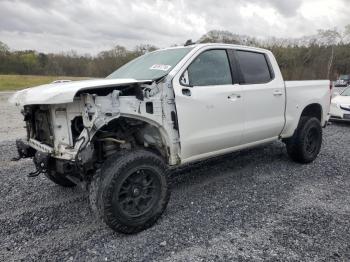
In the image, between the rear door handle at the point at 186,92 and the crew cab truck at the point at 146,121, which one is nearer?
the crew cab truck at the point at 146,121

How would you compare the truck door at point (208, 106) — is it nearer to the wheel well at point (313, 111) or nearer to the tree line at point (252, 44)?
the wheel well at point (313, 111)

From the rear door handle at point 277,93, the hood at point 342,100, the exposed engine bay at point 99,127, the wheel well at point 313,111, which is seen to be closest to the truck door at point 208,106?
the exposed engine bay at point 99,127

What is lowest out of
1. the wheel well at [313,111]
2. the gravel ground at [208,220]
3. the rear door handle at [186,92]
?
the gravel ground at [208,220]

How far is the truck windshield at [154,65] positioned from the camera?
362 centimetres

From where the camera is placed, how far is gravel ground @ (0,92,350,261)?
2861 mm

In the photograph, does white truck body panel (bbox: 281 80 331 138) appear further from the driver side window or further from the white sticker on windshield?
the white sticker on windshield

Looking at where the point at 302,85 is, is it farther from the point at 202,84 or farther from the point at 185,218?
the point at 185,218

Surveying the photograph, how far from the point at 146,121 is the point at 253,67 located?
2.09 meters

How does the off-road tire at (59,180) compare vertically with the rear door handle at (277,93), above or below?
below

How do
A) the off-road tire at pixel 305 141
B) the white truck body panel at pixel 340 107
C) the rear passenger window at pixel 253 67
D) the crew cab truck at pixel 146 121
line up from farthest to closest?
1. the white truck body panel at pixel 340 107
2. the off-road tire at pixel 305 141
3. the rear passenger window at pixel 253 67
4. the crew cab truck at pixel 146 121

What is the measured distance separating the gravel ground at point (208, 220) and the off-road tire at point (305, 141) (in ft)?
0.74

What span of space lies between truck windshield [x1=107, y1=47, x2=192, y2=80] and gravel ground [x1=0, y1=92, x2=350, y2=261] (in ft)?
5.26

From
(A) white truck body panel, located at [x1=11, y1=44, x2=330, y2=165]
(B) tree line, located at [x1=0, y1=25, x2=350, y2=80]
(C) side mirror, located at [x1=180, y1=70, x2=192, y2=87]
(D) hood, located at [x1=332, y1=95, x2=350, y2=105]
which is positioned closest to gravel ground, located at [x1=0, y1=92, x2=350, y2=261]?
(A) white truck body panel, located at [x1=11, y1=44, x2=330, y2=165]

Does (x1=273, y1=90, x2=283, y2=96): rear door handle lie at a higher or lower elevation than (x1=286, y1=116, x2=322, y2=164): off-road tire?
higher
